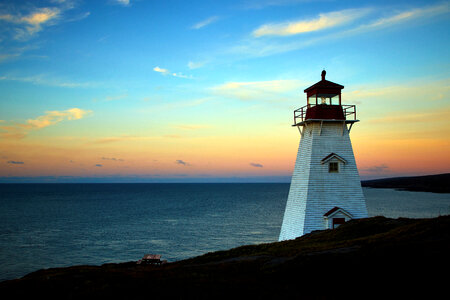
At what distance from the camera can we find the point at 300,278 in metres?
10.8

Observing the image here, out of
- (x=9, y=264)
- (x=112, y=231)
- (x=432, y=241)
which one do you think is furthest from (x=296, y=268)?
(x=112, y=231)

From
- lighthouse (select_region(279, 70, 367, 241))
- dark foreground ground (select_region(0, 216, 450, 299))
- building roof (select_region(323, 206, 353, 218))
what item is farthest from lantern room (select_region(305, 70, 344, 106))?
dark foreground ground (select_region(0, 216, 450, 299))

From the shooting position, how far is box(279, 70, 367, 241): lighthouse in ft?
83.2

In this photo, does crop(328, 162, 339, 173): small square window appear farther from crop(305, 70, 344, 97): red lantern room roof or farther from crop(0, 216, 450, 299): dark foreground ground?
crop(0, 216, 450, 299): dark foreground ground

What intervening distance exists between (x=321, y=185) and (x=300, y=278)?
627 inches

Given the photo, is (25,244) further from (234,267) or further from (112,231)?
(234,267)

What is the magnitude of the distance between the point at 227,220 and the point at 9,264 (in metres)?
40.6

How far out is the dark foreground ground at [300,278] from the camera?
9.58m

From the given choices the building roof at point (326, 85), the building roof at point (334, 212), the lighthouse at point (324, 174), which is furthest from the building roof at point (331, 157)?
the building roof at point (326, 85)

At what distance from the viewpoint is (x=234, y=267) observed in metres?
12.8

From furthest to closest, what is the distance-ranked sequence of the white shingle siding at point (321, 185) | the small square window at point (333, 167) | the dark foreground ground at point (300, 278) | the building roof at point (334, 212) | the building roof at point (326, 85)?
1. the building roof at point (326, 85)
2. the small square window at point (333, 167)
3. the white shingle siding at point (321, 185)
4. the building roof at point (334, 212)
5. the dark foreground ground at point (300, 278)

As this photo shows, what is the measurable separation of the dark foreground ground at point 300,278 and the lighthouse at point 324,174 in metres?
11.9

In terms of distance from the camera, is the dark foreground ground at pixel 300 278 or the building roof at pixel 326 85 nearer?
the dark foreground ground at pixel 300 278

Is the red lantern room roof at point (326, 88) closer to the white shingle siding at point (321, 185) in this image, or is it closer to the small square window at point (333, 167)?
the white shingle siding at point (321, 185)
